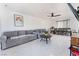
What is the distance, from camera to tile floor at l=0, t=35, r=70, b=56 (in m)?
2.13

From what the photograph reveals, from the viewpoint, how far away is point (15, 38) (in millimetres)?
2201

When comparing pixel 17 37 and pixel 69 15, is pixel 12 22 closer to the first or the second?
pixel 17 37

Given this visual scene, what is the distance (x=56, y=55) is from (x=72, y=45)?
463 mm

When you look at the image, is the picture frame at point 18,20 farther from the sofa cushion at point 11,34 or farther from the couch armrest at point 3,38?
Answer: the couch armrest at point 3,38

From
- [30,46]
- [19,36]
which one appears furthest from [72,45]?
[19,36]

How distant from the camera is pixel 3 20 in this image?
6.69ft

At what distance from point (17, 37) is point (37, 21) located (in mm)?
659

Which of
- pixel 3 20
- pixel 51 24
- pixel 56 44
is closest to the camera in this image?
pixel 3 20

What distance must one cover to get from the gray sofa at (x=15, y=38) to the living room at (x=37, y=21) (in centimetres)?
3

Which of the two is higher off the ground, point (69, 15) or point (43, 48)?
point (69, 15)

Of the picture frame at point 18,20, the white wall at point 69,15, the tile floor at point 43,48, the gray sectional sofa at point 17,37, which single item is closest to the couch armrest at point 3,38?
the gray sectional sofa at point 17,37

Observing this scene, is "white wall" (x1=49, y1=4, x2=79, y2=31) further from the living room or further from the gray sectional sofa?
the gray sectional sofa

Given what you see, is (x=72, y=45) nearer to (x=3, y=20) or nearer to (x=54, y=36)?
(x=54, y=36)

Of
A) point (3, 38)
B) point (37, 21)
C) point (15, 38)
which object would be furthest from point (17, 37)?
point (37, 21)
